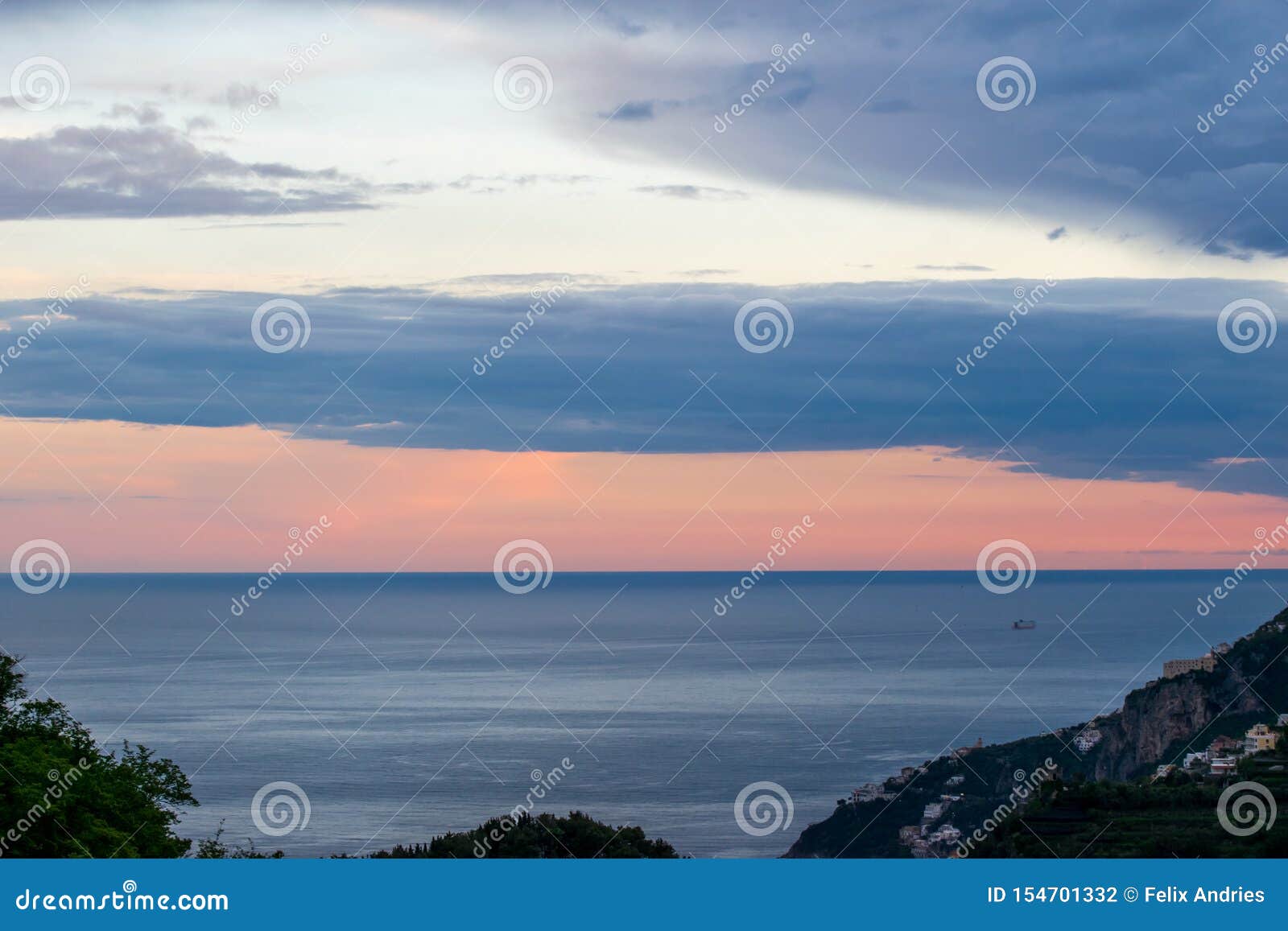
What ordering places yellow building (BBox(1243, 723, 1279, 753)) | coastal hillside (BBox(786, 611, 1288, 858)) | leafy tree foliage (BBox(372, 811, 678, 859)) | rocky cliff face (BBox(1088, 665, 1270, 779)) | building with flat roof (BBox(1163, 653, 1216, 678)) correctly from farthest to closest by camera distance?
building with flat roof (BBox(1163, 653, 1216, 678)) → rocky cliff face (BBox(1088, 665, 1270, 779)) → coastal hillside (BBox(786, 611, 1288, 858)) → yellow building (BBox(1243, 723, 1279, 753)) → leafy tree foliage (BBox(372, 811, 678, 859))

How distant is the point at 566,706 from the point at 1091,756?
50.6 metres

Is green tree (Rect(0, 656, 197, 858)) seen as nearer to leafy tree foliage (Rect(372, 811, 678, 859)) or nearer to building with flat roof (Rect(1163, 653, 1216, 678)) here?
leafy tree foliage (Rect(372, 811, 678, 859))

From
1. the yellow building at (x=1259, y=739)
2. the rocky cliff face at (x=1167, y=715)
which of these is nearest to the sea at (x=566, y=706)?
the yellow building at (x=1259, y=739)

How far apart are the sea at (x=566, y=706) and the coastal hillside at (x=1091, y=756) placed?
5.10 metres

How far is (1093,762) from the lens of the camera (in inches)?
1620

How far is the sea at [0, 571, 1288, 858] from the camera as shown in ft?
191

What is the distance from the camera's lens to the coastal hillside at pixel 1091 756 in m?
34.3

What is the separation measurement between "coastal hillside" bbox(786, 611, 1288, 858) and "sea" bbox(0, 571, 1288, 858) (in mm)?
5102

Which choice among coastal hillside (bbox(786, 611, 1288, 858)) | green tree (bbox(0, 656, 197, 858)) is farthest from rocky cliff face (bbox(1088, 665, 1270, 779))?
green tree (bbox(0, 656, 197, 858))

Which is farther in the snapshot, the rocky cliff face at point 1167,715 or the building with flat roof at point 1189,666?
the building with flat roof at point 1189,666

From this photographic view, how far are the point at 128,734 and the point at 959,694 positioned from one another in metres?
59.0

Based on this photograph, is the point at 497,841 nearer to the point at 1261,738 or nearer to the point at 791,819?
the point at 1261,738

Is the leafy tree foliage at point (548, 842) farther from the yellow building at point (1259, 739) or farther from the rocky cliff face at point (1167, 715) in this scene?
the rocky cliff face at point (1167, 715)

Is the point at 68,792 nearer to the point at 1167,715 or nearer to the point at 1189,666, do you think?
the point at 1167,715
